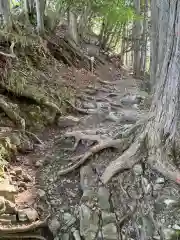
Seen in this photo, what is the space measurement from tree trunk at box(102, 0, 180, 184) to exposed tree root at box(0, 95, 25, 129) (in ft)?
8.14

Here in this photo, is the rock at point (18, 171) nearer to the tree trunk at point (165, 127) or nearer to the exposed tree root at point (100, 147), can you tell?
the exposed tree root at point (100, 147)

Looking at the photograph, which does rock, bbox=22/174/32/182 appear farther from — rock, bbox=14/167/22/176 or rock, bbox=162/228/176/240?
rock, bbox=162/228/176/240

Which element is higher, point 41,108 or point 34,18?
point 34,18

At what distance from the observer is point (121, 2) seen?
13.2 m

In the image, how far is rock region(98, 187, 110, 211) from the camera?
192 inches

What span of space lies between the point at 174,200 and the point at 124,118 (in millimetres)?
3595

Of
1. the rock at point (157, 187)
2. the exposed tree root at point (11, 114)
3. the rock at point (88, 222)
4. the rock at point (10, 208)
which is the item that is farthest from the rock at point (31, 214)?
the exposed tree root at point (11, 114)

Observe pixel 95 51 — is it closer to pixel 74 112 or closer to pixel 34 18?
pixel 34 18

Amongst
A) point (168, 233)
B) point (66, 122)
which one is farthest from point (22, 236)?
point (66, 122)

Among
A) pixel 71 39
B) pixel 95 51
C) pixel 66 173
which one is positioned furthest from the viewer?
pixel 95 51

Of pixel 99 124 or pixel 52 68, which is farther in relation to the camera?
pixel 52 68

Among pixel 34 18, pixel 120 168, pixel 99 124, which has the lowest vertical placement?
pixel 99 124

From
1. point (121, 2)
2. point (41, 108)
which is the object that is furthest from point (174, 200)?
point (121, 2)

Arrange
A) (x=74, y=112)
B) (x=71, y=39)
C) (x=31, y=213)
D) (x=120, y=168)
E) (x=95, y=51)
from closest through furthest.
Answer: (x=31, y=213) → (x=120, y=168) → (x=74, y=112) → (x=71, y=39) → (x=95, y=51)
